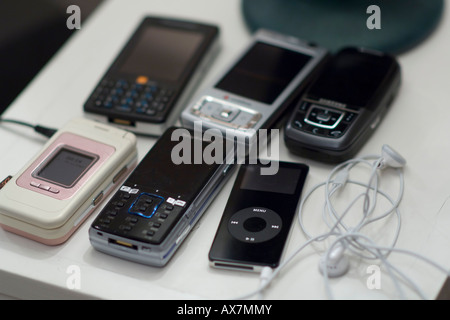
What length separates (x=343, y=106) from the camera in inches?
27.0

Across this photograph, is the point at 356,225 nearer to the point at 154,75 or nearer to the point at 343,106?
the point at 343,106

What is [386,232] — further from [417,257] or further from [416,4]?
[416,4]

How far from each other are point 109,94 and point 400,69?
0.35 m

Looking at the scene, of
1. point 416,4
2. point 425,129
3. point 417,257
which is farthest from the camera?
point 416,4

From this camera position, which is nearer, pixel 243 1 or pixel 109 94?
pixel 109 94

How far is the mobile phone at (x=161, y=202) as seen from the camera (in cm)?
58

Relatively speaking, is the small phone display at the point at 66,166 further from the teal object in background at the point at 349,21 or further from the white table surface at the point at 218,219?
the teal object in background at the point at 349,21

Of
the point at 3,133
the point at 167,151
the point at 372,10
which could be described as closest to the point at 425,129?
the point at 372,10

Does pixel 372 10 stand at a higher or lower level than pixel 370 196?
higher

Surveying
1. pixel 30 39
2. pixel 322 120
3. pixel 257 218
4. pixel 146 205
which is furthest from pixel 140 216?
pixel 30 39

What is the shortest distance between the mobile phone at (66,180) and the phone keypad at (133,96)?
0.05m

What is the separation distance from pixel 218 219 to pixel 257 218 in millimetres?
44

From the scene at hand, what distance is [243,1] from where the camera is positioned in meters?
A: 0.88

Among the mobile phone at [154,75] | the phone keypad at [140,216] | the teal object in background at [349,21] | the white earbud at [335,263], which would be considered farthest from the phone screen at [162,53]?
the white earbud at [335,263]
